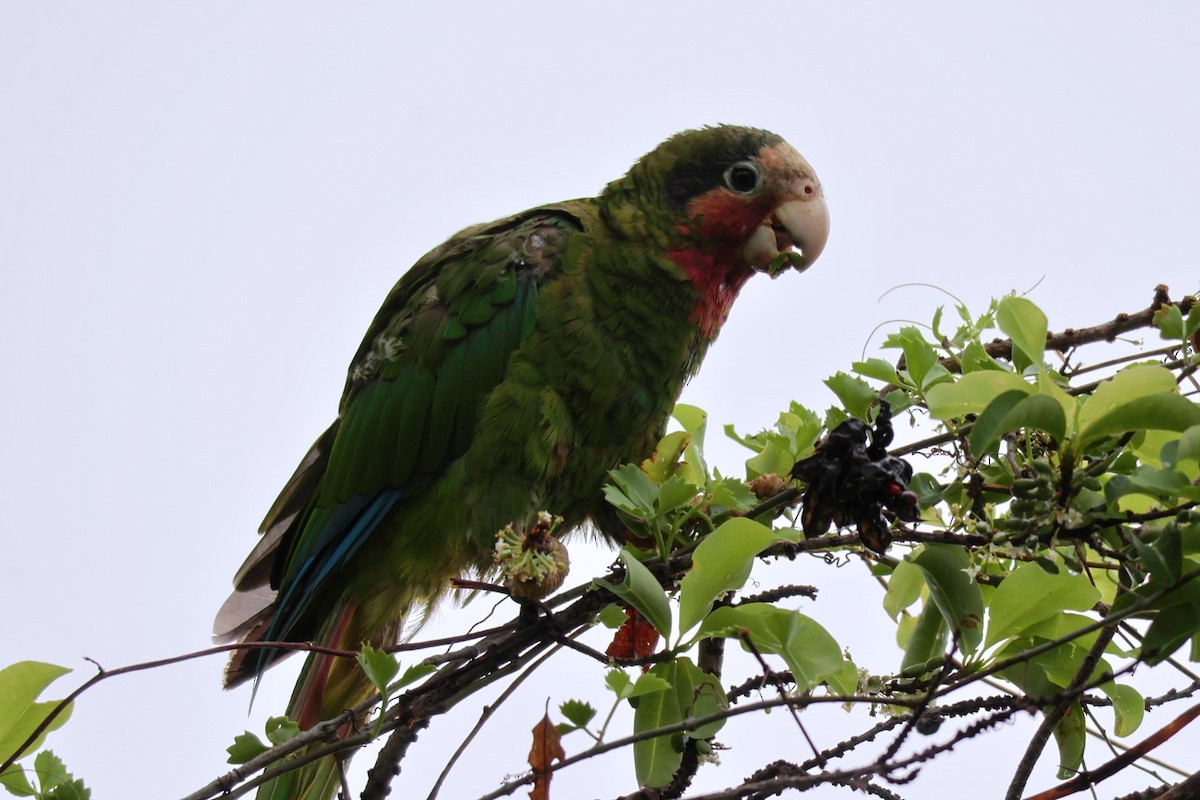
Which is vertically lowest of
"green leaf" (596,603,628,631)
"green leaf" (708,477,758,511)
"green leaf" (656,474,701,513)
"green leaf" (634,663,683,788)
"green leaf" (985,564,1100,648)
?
"green leaf" (634,663,683,788)

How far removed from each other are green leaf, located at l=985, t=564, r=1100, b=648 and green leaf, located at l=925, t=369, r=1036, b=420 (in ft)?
1.06

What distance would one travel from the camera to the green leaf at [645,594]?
70.8 inches

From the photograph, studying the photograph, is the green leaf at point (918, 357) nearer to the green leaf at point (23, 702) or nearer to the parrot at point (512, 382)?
the parrot at point (512, 382)

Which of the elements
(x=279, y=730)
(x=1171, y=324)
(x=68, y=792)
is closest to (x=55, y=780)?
(x=68, y=792)

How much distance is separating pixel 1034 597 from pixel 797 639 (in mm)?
393

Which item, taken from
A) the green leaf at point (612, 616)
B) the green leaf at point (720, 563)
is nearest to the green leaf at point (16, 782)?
the green leaf at point (612, 616)

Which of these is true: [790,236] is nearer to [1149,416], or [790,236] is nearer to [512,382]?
[512,382]

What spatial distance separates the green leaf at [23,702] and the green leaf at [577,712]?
1.02 m

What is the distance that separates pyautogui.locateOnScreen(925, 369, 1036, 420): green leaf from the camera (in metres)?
1.54

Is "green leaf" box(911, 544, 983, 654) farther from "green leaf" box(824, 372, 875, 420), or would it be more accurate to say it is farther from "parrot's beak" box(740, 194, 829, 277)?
"parrot's beak" box(740, 194, 829, 277)

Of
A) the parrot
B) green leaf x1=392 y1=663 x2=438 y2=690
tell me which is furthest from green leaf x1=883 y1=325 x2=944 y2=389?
the parrot

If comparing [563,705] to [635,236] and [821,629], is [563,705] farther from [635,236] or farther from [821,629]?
[635,236]

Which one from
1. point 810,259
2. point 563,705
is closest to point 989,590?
point 563,705

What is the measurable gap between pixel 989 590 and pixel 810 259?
1623 mm
